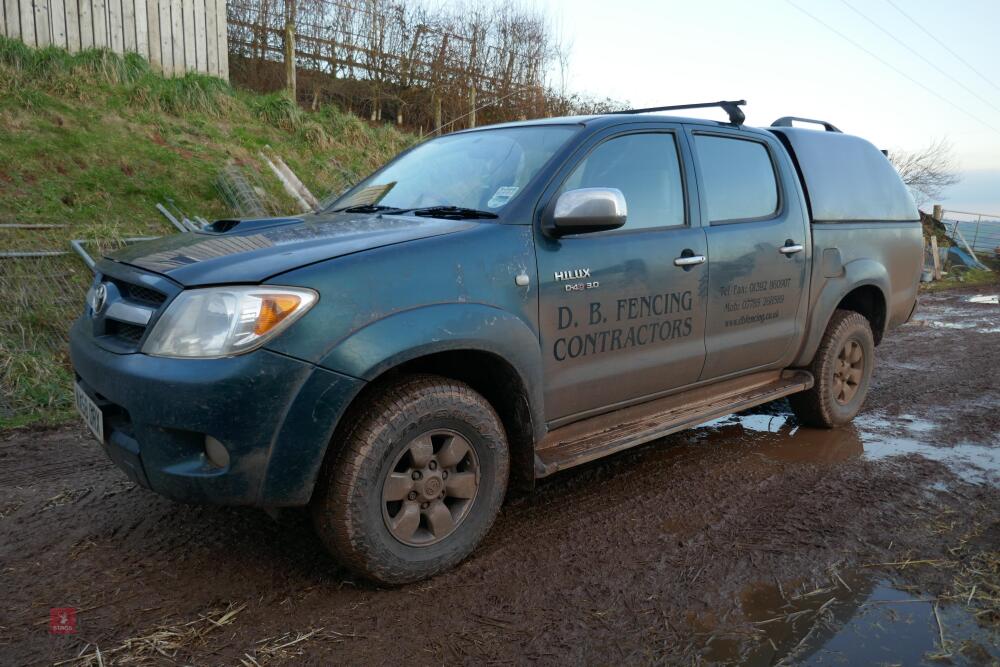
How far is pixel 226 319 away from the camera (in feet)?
7.95

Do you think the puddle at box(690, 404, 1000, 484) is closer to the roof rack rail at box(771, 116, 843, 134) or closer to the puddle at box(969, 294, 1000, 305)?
the roof rack rail at box(771, 116, 843, 134)

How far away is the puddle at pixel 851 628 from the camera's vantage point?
8.05ft

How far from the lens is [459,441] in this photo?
2.87 meters

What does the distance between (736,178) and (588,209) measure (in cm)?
151

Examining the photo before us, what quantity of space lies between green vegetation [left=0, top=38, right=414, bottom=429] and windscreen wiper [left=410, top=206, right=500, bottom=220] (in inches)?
123

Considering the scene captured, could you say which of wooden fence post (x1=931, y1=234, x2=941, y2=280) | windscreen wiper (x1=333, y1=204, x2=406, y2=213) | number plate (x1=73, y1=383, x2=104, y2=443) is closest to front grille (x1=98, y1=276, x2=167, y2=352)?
number plate (x1=73, y1=383, x2=104, y2=443)

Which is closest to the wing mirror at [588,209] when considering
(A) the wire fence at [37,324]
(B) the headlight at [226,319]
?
(B) the headlight at [226,319]

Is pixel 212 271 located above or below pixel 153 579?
above

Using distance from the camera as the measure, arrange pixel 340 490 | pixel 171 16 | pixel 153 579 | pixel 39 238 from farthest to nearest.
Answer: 1. pixel 171 16
2. pixel 39 238
3. pixel 153 579
4. pixel 340 490

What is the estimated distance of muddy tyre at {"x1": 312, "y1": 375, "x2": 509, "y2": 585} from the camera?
2.62 metres

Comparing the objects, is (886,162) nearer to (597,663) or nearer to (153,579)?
(597,663)

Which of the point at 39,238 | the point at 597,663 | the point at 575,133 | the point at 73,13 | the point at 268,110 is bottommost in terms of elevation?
the point at 597,663

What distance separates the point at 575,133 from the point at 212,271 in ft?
5.76

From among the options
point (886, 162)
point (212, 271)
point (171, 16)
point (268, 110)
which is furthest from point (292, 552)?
point (171, 16)
